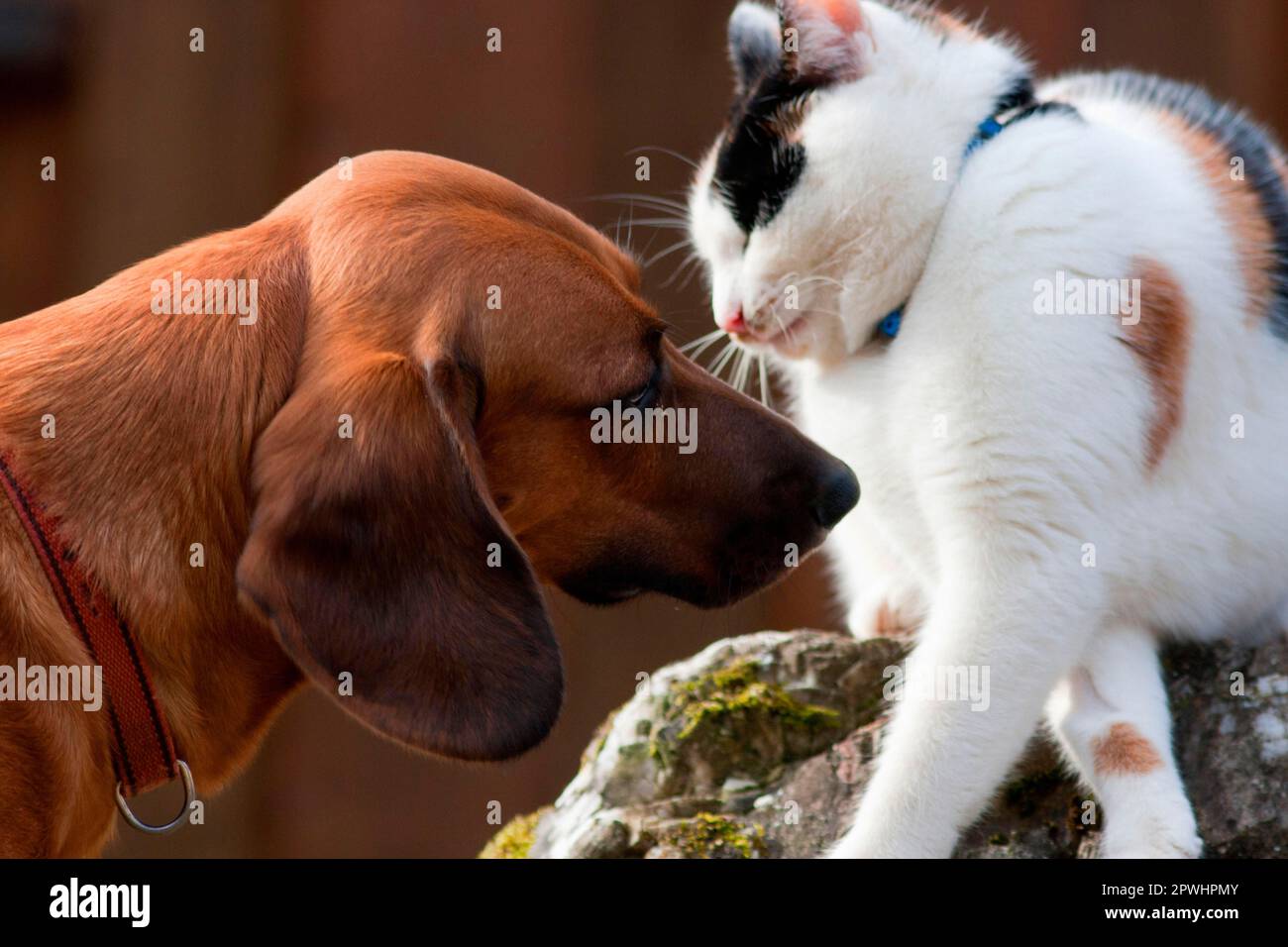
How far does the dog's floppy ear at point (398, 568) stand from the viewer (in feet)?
5.99

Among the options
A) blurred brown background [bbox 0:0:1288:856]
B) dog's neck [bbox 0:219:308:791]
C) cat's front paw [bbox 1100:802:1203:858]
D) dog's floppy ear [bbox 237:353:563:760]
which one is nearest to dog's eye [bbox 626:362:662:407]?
dog's floppy ear [bbox 237:353:563:760]

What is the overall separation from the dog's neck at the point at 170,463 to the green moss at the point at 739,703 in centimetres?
90

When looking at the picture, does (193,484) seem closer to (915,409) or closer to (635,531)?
(635,531)

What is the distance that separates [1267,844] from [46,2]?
4.77 metres

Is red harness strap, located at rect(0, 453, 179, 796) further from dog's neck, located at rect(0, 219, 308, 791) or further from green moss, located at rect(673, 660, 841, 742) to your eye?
green moss, located at rect(673, 660, 841, 742)

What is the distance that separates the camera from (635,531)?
7.31ft

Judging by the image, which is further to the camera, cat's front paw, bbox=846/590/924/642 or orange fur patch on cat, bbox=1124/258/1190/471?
cat's front paw, bbox=846/590/924/642

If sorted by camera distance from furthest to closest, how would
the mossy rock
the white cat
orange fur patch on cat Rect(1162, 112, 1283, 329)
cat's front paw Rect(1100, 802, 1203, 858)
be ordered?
the mossy rock, orange fur patch on cat Rect(1162, 112, 1283, 329), the white cat, cat's front paw Rect(1100, 802, 1203, 858)

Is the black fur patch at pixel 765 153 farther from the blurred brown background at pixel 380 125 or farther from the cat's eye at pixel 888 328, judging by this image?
the blurred brown background at pixel 380 125

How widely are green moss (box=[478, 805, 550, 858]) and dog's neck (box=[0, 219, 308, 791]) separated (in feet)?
2.97

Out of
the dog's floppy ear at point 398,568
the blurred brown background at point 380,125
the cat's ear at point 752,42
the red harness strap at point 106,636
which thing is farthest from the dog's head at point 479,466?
the blurred brown background at point 380,125

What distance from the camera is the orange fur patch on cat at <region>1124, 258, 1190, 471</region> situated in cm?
240

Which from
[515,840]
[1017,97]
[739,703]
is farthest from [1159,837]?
[1017,97]
